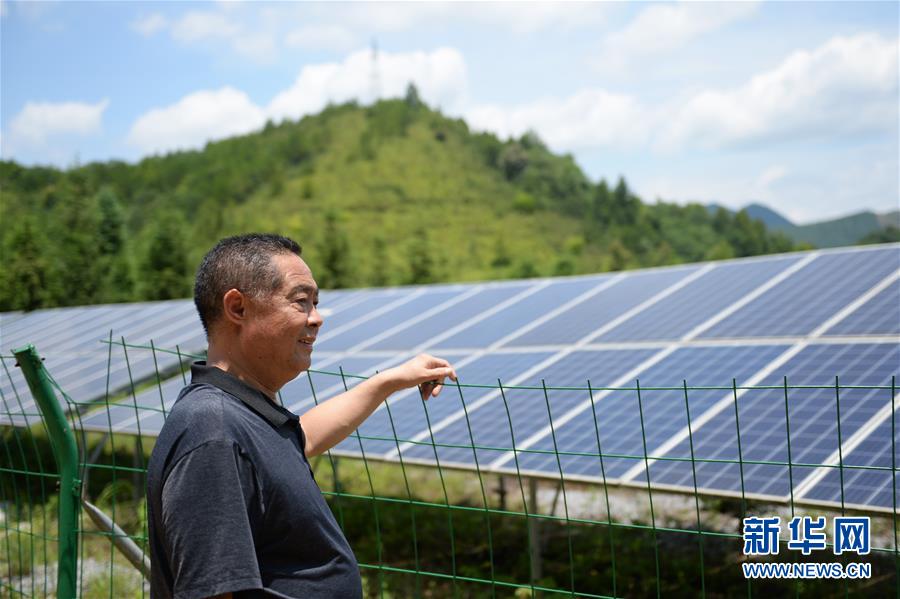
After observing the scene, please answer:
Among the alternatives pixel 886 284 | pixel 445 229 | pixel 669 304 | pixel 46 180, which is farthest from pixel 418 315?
pixel 46 180

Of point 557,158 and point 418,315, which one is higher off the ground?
point 557,158

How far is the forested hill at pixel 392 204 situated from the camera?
52797 millimetres

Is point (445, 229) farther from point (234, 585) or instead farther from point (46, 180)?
point (234, 585)

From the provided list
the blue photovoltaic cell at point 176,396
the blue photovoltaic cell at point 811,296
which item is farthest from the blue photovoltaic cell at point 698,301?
the blue photovoltaic cell at point 176,396

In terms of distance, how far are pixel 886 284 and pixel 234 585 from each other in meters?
7.60

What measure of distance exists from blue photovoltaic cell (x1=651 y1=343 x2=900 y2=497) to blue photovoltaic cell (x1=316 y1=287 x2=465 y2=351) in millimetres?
4916

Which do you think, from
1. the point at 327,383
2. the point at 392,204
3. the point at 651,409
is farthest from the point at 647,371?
the point at 392,204

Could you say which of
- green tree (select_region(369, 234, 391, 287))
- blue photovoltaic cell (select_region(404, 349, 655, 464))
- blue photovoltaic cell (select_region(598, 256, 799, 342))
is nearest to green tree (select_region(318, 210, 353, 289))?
green tree (select_region(369, 234, 391, 287))

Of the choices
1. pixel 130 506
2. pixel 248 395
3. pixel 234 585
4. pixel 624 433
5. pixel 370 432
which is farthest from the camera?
pixel 130 506

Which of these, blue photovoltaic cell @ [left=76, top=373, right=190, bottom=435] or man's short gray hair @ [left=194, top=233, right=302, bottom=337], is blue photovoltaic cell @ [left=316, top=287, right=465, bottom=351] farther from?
man's short gray hair @ [left=194, top=233, right=302, bottom=337]

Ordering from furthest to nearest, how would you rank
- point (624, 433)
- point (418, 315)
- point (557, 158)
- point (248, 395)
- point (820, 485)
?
point (557, 158) < point (418, 315) < point (624, 433) < point (820, 485) < point (248, 395)

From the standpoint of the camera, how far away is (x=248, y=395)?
2098mm

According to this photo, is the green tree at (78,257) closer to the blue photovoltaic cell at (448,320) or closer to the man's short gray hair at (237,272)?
the blue photovoltaic cell at (448,320)

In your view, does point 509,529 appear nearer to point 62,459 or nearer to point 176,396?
point 176,396
